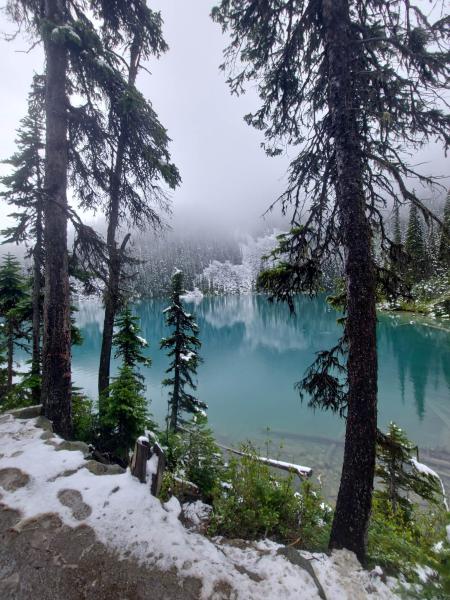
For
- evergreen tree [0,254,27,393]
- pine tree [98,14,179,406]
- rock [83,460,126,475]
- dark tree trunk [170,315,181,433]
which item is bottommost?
dark tree trunk [170,315,181,433]

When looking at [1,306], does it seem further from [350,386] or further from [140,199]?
[350,386]

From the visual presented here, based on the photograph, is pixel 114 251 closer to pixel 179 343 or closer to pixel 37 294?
pixel 37 294

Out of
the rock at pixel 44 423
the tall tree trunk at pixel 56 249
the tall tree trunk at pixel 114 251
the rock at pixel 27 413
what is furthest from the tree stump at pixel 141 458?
the tall tree trunk at pixel 114 251

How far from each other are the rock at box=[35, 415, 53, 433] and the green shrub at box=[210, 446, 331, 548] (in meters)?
3.17

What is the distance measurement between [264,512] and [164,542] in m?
1.75

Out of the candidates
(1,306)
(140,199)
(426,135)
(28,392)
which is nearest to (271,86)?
(426,135)

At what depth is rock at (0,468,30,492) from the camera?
11.7 feet

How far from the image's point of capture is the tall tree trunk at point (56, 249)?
549 cm

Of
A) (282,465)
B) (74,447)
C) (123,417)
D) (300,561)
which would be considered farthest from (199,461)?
(282,465)

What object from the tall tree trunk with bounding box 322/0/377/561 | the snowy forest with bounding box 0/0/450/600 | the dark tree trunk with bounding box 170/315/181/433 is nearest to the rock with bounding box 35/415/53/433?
the snowy forest with bounding box 0/0/450/600

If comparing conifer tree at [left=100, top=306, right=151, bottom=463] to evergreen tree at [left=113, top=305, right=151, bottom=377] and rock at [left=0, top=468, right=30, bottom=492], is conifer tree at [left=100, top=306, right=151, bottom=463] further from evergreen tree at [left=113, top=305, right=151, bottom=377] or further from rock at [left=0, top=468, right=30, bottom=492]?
evergreen tree at [left=113, top=305, right=151, bottom=377]

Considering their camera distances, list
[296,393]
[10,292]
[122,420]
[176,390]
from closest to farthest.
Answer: [122,420], [10,292], [176,390], [296,393]

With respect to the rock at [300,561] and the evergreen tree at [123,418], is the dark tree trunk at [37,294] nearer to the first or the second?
the evergreen tree at [123,418]

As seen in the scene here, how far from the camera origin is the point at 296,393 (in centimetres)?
2725
